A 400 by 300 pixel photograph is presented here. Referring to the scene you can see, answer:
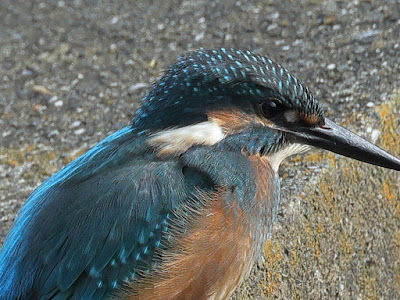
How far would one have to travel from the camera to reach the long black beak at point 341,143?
2465 millimetres

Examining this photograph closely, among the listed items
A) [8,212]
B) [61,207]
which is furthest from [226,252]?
[8,212]

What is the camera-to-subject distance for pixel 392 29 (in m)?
3.58

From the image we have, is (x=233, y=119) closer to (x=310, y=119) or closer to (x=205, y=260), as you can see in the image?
(x=310, y=119)

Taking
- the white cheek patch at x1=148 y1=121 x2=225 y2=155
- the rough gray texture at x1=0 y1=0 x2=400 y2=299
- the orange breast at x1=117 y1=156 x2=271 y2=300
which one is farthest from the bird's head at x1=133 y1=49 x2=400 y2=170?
the rough gray texture at x1=0 y1=0 x2=400 y2=299

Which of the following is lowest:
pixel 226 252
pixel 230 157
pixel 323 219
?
pixel 323 219

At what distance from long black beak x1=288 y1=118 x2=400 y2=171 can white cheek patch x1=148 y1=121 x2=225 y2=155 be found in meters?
0.30

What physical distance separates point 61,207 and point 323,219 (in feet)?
3.67

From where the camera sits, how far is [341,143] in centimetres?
253

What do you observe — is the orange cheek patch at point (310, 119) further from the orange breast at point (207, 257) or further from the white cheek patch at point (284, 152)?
the orange breast at point (207, 257)

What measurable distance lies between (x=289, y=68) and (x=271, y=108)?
1256 mm

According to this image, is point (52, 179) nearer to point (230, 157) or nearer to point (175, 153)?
point (175, 153)

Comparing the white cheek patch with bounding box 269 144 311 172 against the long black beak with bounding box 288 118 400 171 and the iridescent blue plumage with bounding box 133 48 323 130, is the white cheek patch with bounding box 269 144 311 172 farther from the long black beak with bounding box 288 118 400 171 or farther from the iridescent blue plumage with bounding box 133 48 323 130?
the iridescent blue plumage with bounding box 133 48 323 130

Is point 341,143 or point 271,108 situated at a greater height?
point 271,108

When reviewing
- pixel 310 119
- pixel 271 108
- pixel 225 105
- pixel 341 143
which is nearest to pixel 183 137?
pixel 225 105
